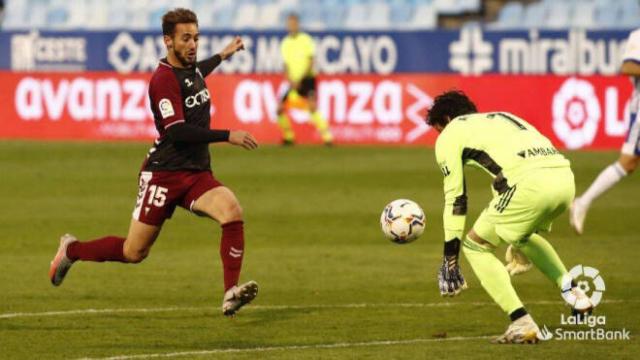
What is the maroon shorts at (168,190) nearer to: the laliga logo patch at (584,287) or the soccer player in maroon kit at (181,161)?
the soccer player in maroon kit at (181,161)

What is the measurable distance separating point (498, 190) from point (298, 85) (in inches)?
672

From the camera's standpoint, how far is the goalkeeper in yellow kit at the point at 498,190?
923 cm

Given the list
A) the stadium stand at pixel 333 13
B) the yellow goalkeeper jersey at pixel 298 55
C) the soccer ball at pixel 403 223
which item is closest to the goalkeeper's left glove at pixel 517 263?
the soccer ball at pixel 403 223

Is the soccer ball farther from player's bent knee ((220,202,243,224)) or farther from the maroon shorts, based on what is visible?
the maroon shorts

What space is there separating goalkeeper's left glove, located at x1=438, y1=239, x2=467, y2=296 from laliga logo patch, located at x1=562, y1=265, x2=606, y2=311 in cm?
85

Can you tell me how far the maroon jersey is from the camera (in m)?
10.2

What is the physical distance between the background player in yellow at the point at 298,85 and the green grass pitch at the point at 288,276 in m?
3.34

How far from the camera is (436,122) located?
31.4ft

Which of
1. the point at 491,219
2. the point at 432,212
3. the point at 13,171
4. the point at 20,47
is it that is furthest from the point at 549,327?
the point at 20,47

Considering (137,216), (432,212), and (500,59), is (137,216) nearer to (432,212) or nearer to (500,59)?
(432,212)

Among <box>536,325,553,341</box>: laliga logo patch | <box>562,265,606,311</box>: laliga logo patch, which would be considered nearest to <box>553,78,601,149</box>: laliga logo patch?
<box>562,265,606,311</box>: laliga logo patch

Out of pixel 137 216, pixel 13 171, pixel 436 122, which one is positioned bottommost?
pixel 13 171

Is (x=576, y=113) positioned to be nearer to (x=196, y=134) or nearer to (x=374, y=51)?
(x=374, y=51)

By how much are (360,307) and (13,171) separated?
1167 cm
